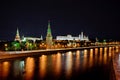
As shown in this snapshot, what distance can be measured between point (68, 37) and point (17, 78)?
402ft

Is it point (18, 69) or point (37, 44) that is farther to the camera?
point (37, 44)

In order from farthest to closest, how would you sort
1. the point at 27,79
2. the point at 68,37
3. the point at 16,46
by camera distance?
1. the point at 68,37
2. the point at 16,46
3. the point at 27,79

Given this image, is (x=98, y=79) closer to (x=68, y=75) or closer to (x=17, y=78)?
(x=68, y=75)

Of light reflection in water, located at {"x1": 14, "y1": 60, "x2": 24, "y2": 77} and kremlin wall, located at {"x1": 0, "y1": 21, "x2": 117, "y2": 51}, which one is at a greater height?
kremlin wall, located at {"x1": 0, "y1": 21, "x2": 117, "y2": 51}

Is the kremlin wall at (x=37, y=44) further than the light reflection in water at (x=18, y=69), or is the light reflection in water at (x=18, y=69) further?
the kremlin wall at (x=37, y=44)

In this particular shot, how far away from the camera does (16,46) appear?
60.5 metres

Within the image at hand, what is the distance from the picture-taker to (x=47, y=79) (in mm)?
20141

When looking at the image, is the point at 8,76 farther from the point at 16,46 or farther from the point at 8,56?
the point at 16,46

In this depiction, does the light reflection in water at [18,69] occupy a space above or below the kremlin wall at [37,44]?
below

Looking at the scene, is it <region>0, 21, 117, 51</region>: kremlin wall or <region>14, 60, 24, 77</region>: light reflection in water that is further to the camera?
<region>0, 21, 117, 51</region>: kremlin wall

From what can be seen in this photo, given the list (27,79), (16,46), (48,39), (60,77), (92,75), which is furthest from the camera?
(48,39)

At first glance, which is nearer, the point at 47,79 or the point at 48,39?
the point at 47,79

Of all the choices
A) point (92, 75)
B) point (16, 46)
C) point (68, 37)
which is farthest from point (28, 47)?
point (68, 37)

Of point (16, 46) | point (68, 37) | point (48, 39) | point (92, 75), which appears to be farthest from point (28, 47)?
point (68, 37)
